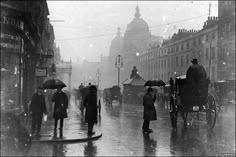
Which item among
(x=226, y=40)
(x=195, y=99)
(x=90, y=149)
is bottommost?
(x=90, y=149)

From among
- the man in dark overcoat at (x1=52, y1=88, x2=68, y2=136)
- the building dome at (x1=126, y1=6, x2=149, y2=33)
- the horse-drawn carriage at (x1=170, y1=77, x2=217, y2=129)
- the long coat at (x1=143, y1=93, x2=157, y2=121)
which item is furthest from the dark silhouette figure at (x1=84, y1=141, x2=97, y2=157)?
the building dome at (x1=126, y1=6, x2=149, y2=33)

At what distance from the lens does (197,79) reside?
47.7 ft

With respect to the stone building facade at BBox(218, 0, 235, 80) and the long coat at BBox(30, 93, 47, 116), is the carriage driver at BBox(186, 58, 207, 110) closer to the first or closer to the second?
the long coat at BBox(30, 93, 47, 116)

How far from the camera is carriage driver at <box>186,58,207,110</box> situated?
1450 cm

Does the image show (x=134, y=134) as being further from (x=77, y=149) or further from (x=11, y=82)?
(x=11, y=82)

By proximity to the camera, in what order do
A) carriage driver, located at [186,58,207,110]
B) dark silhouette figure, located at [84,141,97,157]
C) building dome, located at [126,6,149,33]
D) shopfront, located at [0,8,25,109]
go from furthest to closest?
building dome, located at [126,6,149,33], carriage driver, located at [186,58,207,110], shopfront, located at [0,8,25,109], dark silhouette figure, located at [84,141,97,157]

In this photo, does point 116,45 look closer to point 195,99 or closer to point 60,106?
point 195,99

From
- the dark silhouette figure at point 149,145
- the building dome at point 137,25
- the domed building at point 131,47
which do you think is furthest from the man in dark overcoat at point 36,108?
the building dome at point 137,25

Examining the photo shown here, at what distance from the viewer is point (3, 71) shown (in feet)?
48.9

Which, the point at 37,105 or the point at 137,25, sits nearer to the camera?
the point at 37,105

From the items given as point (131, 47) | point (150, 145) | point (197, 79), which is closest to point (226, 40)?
point (197, 79)

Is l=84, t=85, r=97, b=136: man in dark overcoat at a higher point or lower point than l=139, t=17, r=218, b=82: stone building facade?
lower

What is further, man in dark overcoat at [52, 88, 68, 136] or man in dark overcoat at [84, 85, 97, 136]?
man in dark overcoat at [52, 88, 68, 136]

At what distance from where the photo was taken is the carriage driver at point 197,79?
47.6 feet
